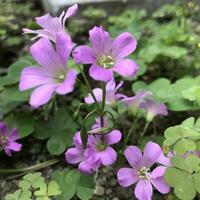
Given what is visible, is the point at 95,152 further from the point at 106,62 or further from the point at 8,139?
the point at 8,139

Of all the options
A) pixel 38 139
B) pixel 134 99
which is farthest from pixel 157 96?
pixel 38 139

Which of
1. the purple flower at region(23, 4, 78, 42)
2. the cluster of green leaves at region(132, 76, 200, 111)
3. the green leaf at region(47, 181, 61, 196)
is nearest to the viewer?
the purple flower at region(23, 4, 78, 42)

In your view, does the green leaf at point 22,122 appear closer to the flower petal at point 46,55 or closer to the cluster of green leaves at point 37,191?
the cluster of green leaves at point 37,191

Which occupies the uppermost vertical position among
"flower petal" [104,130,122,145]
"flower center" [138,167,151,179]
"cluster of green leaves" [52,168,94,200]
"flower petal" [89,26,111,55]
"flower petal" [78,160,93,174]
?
"flower petal" [89,26,111,55]

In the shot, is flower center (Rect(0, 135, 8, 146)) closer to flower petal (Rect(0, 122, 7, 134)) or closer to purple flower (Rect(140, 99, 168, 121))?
flower petal (Rect(0, 122, 7, 134))

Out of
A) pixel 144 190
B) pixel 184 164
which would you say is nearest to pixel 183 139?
pixel 184 164

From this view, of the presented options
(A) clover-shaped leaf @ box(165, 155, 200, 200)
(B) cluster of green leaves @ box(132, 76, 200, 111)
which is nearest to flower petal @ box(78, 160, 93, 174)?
(A) clover-shaped leaf @ box(165, 155, 200, 200)

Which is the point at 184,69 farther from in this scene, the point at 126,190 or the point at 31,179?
the point at 31,179
